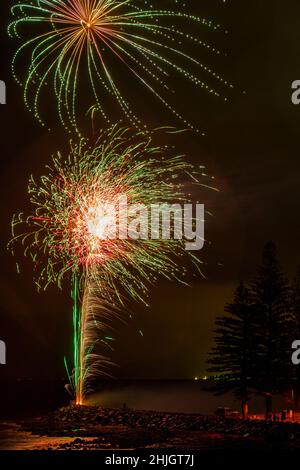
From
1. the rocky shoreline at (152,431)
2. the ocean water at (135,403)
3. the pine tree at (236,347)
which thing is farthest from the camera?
the ocean water at (135,403)

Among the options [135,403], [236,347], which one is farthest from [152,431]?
[135,403]

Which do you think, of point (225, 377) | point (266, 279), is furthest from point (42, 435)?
point (266, 279)

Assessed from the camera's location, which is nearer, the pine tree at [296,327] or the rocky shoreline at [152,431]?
the rocky shoreline at [152,431]

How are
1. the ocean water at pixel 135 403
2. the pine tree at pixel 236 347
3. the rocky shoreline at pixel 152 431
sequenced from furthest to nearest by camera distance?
the ocean water at pixel 135 403, the pine tree at pixel 236 347, the rocky shoreline at pixel 152 431

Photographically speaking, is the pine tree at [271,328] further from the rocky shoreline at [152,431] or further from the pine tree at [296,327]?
the rocky shoreline at [152,431]

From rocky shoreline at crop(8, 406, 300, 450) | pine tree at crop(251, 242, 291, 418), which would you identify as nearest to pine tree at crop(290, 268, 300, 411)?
pine tree at crop(251, 242, 291, 418)

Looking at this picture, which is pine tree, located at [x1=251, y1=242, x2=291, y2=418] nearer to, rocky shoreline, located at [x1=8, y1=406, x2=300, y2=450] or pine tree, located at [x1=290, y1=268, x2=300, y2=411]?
pine tree, located at [x1=290, y1=268, x2=300, y2=411]

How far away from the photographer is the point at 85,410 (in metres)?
30.7

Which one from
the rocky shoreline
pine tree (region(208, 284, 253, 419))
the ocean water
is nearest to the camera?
the rocky shoreline

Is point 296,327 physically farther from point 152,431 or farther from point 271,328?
point 152,431

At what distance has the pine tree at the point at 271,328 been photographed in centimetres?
3525

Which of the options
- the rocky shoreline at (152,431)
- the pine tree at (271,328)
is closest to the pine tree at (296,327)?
the pine tree at (271,328)

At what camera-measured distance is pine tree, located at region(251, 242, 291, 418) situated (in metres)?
35.2

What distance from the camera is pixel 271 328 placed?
3547cm
